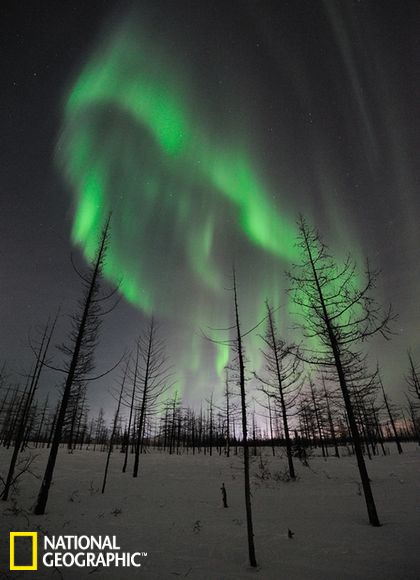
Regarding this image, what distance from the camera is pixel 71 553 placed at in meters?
7.37

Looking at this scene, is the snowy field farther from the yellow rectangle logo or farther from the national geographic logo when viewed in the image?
the national geographic logo

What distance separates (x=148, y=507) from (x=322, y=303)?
41.1ft

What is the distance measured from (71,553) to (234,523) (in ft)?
18.9

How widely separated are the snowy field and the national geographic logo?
0.30m

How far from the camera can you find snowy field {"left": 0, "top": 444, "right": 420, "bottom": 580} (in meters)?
6.29

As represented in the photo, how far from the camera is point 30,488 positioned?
1396 centimetres

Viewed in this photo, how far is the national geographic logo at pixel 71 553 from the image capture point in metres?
6.59

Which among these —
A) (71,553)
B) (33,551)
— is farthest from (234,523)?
(33,551)

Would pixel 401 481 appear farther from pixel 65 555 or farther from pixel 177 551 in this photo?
pixel 65 555

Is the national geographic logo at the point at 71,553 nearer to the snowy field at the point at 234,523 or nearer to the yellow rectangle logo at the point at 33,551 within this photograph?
the yellow rectangle logo at the point at 33,551

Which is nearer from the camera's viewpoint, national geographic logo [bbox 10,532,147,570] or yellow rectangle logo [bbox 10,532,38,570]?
yellow rectangle logo [bbox 10,532,38,570]

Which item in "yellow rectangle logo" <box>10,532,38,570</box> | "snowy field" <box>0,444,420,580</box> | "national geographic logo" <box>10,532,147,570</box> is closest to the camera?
"yellow rectangle logo" <box>10,532,38,570</box>

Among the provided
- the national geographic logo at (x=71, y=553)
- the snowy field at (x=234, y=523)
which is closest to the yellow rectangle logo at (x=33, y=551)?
Result: the national geographic logo at (x=71, y=553)

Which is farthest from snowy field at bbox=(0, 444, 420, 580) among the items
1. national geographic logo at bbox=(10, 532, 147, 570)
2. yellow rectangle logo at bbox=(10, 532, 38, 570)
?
national geographic logo at bbox=(10, 532, 147, 570)
